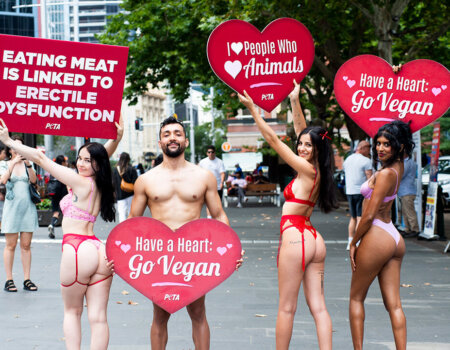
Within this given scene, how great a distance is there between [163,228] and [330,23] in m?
14.4

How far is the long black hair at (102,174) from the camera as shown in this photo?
4988 mm

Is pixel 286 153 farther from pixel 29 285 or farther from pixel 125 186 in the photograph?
pixel 125 186

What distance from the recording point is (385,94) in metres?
6.03

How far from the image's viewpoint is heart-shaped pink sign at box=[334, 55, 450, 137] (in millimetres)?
6016

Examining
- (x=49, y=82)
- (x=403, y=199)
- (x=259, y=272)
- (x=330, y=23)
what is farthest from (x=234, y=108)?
(x=49, y=82)

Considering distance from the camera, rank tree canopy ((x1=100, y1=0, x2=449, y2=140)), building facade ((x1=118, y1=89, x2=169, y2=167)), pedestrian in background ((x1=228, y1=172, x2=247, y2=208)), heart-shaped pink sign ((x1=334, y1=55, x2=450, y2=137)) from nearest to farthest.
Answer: heart-shaped pink sign ((x1=334, y1=55, x2=450, y2=137)), tree canopy ((x1=100, y1=0, x2=449, y2=140)), pedestrian in background ((x1=228, y1=172, x2=247, y2=208)), building facade ((x1=118, y1=89, x2=169, y2=167))

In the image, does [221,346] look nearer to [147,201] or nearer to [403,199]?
[147,201]

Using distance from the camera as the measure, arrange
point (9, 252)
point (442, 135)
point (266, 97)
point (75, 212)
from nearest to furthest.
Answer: point (75, 212)
point (266, 97)
point (9, 252)
point (442, 135)

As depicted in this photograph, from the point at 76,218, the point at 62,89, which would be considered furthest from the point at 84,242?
the point at 62,89

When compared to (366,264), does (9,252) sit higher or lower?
lower

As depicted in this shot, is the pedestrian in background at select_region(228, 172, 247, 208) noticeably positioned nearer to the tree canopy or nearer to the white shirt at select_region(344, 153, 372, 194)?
the tree canopy

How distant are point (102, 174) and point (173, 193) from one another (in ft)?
1.67

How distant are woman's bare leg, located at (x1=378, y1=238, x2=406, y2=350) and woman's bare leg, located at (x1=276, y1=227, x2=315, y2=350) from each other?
0.61 meters

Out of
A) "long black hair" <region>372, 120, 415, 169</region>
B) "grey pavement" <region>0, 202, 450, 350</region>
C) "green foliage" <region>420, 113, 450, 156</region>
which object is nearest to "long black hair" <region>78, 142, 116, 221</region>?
"grey pavement" <region>0, 202, 450, 350</region>
